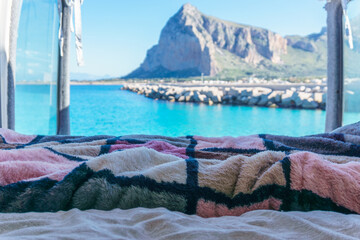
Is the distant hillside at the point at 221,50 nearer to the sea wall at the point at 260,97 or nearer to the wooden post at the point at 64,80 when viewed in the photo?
the sea wall at the point at 260,97

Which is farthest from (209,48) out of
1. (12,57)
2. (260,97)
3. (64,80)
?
(12,57)

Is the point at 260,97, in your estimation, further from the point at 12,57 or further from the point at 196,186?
the point at 196,186

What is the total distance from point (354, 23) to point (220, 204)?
2.42m

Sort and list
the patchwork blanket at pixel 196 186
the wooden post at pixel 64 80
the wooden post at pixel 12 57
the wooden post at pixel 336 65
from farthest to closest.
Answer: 1. the wooden post at pixel 64 80
2. the wooden post at pixel 336 65
3. the wooden post at pixel 12 57
4. the patchwork blanket at pixel 196 186

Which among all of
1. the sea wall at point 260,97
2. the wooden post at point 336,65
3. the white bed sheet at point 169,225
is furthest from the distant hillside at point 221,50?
the white bed sheet at point 169,225

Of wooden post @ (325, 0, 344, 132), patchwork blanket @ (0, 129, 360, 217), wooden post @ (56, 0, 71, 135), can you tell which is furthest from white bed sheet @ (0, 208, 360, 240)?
wooden post @ (56, 0, 71, 135)

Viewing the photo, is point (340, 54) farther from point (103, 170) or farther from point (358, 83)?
point (103, 170)

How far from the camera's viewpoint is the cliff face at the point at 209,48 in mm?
42156

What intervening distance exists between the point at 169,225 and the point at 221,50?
48.0 meters

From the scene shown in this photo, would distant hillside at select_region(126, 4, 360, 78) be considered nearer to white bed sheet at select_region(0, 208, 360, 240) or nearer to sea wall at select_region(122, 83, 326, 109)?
sea wall at select_region(122, 83, 326, 109)

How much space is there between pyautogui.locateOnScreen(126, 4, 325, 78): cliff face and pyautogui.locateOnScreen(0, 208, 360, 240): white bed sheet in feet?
129

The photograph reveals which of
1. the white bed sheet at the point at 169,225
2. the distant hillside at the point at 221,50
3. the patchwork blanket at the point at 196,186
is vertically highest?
the distant hillside at the point at 221,50

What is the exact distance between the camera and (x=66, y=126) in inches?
122

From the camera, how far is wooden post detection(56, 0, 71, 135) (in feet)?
9.71
